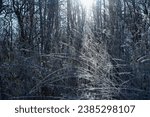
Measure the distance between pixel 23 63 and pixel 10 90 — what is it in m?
0.30

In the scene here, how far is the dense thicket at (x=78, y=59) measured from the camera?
307 centimetres

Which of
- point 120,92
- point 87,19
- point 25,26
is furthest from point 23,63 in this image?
point 25,26

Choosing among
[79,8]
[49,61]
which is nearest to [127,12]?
[79,8]

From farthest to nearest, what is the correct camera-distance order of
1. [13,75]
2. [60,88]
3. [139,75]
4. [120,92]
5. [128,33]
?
[128,33] < [13,75] < [60,88] < [139,75] < [120,92]

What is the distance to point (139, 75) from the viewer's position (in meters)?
3.06

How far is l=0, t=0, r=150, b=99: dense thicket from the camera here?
121 inches

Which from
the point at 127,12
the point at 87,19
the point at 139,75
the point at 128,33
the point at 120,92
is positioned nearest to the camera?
the point at 120,92

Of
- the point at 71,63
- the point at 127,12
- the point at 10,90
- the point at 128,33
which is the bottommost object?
the point at 10,90

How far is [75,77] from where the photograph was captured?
3.38 meters

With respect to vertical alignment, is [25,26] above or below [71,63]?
above

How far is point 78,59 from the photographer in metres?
3.52

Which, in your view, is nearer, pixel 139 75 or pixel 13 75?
pixel 139 75

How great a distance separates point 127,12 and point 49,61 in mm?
2035

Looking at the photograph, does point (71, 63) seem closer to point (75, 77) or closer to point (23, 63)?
point (75, 77)
